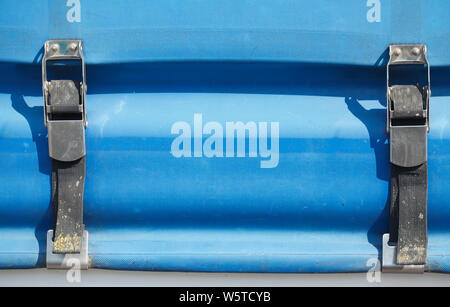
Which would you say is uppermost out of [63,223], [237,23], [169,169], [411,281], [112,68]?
[237,23]

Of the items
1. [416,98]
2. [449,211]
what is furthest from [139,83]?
[449,211]

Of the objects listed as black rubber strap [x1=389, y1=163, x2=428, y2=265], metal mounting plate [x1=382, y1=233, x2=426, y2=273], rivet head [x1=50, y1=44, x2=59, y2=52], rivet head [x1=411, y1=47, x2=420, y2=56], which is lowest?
metal mounting plate [x1=382, y1=233, x2=426, y2=273]

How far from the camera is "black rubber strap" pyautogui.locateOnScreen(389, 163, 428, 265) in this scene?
1267mm

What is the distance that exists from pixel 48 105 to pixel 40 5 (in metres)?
0.27

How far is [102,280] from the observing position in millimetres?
1344

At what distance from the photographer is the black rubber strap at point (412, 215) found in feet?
4.16

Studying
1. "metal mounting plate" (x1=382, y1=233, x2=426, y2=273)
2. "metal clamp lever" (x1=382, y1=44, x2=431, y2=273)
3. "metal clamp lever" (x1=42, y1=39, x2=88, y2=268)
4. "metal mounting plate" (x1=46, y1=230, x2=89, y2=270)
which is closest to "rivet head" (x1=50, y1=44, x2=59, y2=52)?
"metal clamp lever" (x1=42, y1=39, x2=88, y2=268)

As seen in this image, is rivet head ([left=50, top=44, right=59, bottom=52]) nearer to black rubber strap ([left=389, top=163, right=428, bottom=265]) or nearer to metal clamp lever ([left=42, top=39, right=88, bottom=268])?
metal clamp lever ([left=42, top=39, right=88, bottom=268])

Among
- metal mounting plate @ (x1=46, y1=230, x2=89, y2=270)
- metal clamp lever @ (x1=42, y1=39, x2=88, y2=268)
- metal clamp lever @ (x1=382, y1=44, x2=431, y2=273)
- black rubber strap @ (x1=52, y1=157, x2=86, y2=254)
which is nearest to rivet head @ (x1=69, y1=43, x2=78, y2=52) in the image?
metal clamp lever @ (x1=42, y1=39, x2=88, y2=268)

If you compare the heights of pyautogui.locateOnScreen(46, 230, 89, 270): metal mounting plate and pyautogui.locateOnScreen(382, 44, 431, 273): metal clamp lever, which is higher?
pyautogui.locateOnScreen(382, 44, 431, 273): metal clamp lever

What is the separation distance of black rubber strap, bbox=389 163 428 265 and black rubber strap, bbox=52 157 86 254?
0.87 m

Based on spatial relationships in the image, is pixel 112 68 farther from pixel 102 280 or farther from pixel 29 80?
pixel 102 280

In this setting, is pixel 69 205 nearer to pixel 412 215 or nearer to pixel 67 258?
pixel 67 258

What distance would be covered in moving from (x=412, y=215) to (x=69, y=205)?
938 millimetres
